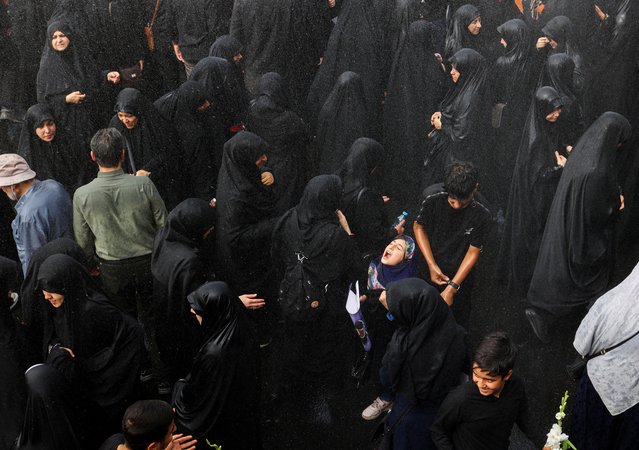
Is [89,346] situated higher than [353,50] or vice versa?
[353,50]

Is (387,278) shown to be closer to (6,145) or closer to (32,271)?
(32,271)

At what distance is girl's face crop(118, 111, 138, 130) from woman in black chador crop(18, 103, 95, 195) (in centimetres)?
53

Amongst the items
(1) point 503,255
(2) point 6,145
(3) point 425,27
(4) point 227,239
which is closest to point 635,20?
(3) point 425,27

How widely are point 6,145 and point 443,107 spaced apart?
4.39 metres

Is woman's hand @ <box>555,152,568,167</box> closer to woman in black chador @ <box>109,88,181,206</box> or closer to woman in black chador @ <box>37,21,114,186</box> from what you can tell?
woman in black chador @ <box>109,88,181,206</box>

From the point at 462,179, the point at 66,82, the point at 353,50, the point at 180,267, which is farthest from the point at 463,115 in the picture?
the point at 66,82

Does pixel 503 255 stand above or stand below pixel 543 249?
below

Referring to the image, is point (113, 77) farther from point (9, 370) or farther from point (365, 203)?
point (9, 370)

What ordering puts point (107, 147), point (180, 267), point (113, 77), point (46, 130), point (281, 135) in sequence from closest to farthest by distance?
point (180, 267), point (107, 147), point (46, 130), point (281, 135), point (113, 77)

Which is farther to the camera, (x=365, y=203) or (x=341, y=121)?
(x=341, y=121)

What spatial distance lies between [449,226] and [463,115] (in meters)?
1.36

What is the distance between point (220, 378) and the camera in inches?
141

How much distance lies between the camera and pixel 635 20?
243 inches

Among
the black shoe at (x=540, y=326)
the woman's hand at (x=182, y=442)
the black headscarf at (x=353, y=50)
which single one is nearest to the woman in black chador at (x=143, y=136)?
the black headscarf at (x=353, y=50)
